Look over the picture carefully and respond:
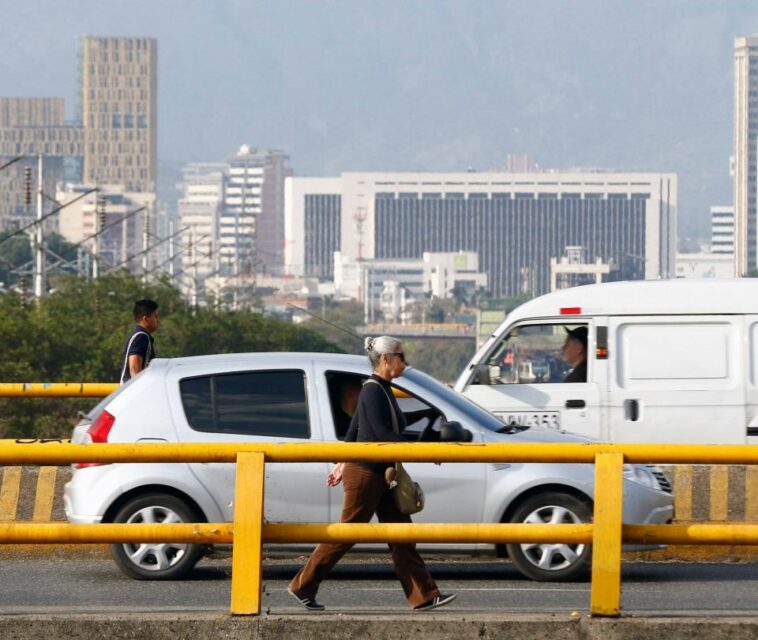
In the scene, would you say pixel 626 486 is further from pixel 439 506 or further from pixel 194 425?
pixel 194 425

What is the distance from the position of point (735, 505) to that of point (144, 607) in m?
5.08

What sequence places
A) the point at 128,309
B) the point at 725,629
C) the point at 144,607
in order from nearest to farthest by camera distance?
1. the point at 725,629
2. the point at 144,607
3. the point at 128,309

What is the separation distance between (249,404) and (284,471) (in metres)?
0.58

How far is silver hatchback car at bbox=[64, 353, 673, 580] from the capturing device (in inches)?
428

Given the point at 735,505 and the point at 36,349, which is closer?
the point at 735,505

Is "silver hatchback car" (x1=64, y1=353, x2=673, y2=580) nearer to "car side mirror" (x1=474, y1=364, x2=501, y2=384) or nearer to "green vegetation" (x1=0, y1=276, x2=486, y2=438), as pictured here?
"car side mirror" (x1=474, y1=364, x2=501, y2=384)

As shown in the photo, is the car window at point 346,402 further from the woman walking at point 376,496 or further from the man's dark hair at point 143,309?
the man's dark hair at point 143,309

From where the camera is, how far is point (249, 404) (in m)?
11.3

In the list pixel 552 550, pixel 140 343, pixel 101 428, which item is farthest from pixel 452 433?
pixel 140 343

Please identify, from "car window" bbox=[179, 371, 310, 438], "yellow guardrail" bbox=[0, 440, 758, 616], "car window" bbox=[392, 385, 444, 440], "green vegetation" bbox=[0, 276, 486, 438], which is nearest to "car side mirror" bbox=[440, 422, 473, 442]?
"car window" bbox=[392, 385, 444, 440]

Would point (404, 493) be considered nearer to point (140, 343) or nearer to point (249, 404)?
point (249, 404)

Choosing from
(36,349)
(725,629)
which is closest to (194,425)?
(725,629)

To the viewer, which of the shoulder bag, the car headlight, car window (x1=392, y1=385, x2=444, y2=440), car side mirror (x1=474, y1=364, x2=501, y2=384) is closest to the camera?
the shoulder bag

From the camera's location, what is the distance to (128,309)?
71.0 metres
